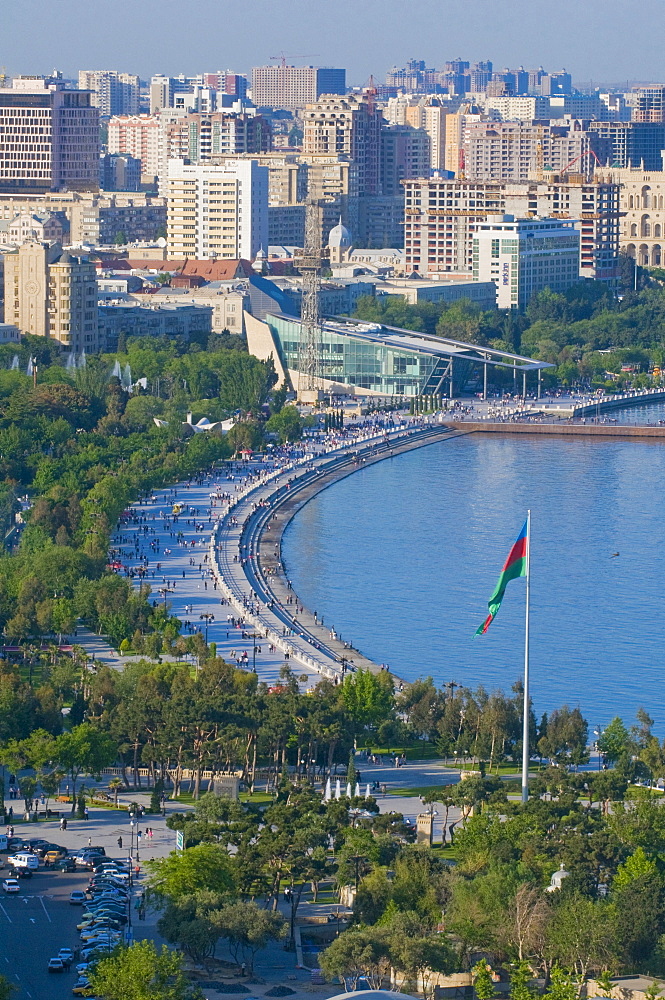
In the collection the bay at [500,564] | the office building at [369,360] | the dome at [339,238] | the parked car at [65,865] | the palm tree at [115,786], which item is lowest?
the parked car at [65,865]

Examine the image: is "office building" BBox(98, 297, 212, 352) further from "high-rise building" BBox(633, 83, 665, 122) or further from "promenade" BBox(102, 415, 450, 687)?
"high-rise building" BBox(633, 83, 665, 122)

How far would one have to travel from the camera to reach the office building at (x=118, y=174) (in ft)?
337

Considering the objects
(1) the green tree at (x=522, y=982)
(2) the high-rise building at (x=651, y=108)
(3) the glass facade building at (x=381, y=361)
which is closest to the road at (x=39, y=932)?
(1) the green tree at (x=522, y=982)

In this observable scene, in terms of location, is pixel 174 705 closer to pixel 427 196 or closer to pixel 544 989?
pixel 544 989

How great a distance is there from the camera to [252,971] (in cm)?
1698

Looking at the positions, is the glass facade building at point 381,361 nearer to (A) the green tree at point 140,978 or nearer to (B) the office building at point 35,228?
(B) the office building at point 35,228

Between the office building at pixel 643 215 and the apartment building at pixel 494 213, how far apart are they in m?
4.14

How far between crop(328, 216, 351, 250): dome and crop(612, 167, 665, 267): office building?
1239 centimetres

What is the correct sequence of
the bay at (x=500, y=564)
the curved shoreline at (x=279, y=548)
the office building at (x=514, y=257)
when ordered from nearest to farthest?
the bay at (x=500, y=564) < the curved shoreline at (x=279, y=548) < the office building at (x=514, y=257)

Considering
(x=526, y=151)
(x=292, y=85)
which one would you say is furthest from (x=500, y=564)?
(x=292, y=85)

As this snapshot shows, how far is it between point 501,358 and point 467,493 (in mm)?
16854

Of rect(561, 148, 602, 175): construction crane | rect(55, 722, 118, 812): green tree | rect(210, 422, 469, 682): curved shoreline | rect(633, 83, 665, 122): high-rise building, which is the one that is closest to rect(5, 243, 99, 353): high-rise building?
rect(210, 422, 469, 682): curved shoreline

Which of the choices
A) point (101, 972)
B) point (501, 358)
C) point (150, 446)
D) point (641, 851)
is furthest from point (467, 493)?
point (101, 972)

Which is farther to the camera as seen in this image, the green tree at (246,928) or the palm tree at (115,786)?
the palm tree at (115,786)
